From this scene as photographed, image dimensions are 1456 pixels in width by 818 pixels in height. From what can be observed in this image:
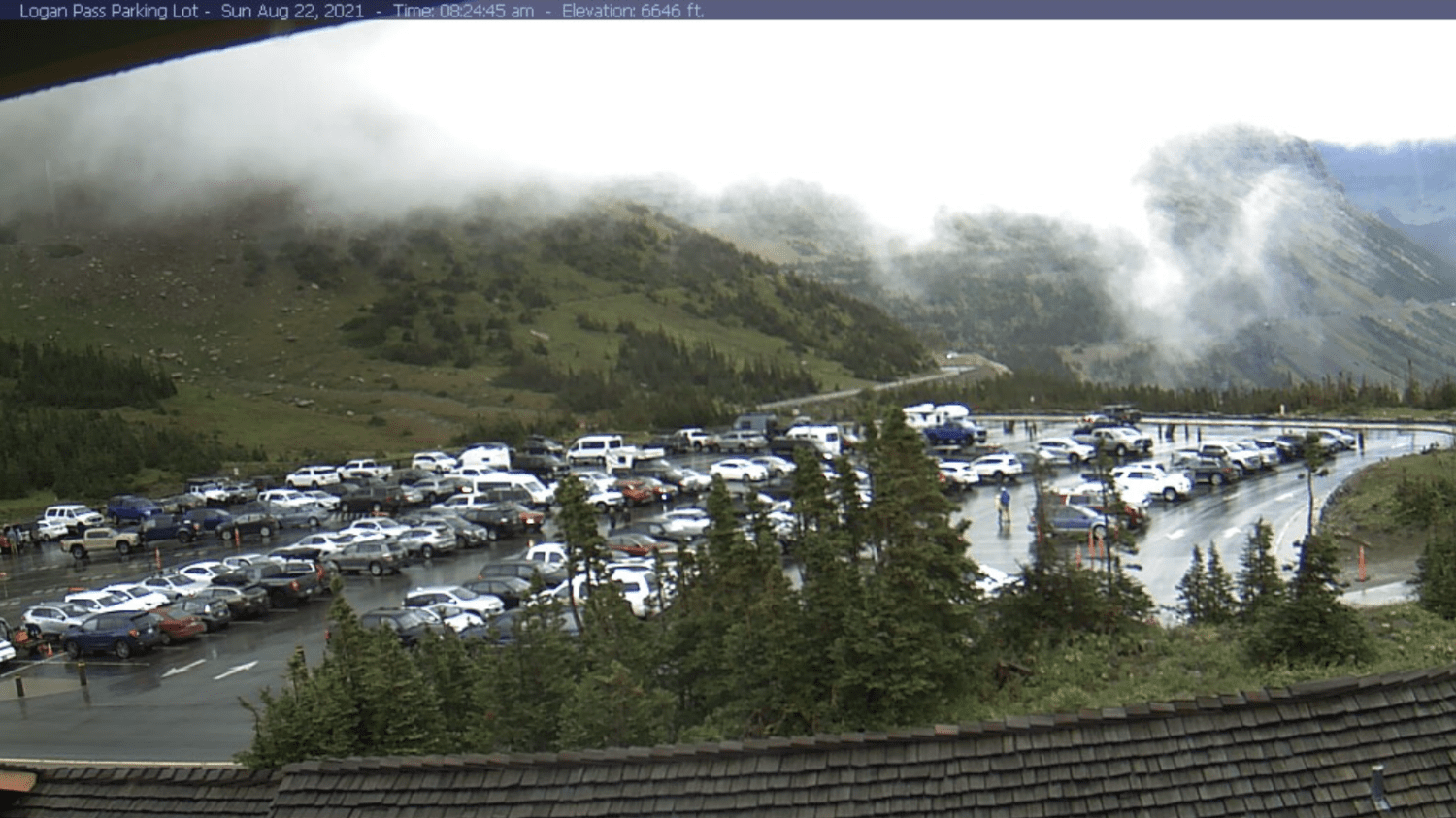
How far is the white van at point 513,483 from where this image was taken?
4597 centimetres

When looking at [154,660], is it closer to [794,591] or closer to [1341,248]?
[794,591]

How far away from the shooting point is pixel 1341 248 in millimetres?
82312

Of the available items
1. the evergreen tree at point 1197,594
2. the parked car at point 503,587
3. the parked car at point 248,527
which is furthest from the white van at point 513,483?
the evergreen tree at point 1197,594

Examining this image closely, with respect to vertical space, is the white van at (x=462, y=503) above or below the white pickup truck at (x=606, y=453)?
above

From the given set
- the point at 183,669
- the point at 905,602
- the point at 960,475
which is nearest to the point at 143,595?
the point at 183,669

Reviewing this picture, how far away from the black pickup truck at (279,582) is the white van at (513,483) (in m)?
15.2

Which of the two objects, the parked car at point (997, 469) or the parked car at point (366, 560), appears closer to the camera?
the parked car at point (366, 560)

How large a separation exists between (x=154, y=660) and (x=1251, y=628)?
21239mm

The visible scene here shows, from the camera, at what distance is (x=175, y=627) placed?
1033 inches

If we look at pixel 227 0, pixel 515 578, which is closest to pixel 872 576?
pixel 227 0

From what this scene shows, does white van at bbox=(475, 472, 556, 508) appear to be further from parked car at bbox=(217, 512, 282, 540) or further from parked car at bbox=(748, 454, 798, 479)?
parked car at bbox=(748, 454, 798, 479)

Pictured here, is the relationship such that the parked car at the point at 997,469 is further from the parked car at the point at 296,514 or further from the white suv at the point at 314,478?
the white suv at the point at 314,478

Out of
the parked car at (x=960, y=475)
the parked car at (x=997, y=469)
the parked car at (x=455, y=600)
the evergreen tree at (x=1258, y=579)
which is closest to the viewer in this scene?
the evergreen tree at (x=1258, y=579)

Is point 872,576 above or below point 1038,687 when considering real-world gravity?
above
